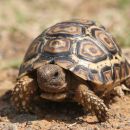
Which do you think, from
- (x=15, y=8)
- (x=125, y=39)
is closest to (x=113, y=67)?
(x=125, y=39)

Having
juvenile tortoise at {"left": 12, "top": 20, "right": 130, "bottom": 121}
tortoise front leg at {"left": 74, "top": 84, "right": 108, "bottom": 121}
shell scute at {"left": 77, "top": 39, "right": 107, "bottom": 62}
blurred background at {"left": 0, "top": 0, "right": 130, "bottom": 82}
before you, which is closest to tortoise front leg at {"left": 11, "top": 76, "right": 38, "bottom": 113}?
juvenile tortoise at {"left": 12, "top": 20, "right": 130, "bottom": 121}

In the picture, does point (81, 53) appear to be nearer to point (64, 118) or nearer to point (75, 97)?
point (75, 97)

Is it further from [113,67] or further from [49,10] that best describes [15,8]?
[113,67]

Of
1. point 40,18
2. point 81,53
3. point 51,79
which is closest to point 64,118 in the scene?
point 51,79

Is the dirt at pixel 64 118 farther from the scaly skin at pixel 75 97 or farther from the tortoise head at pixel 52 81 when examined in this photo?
the tortoise head at pixel 52 81

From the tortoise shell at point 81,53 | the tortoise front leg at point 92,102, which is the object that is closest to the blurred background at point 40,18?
the tortoise shell at point 81,53

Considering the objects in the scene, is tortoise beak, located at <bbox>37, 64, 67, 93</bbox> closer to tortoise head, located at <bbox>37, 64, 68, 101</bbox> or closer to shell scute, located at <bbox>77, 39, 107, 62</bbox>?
tortoise head, located at <bbox>37, 64, 68, 101</bbox>

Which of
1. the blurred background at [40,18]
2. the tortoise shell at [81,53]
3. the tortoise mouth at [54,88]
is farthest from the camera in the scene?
the blurred background at [40,18]

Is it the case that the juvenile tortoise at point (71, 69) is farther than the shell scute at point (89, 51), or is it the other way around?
the shell scute at point (89, 51)

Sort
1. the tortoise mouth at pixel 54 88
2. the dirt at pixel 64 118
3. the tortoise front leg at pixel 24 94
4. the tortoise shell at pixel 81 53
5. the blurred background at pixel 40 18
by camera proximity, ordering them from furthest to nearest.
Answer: the blurred background at pixel 40 18 < the tortoise front leg at pixel 24 94 < the tortoise shell at pixel 81 53 < the tortoise mouth at pixel 54 88 < the dirt at pixel 64 118
